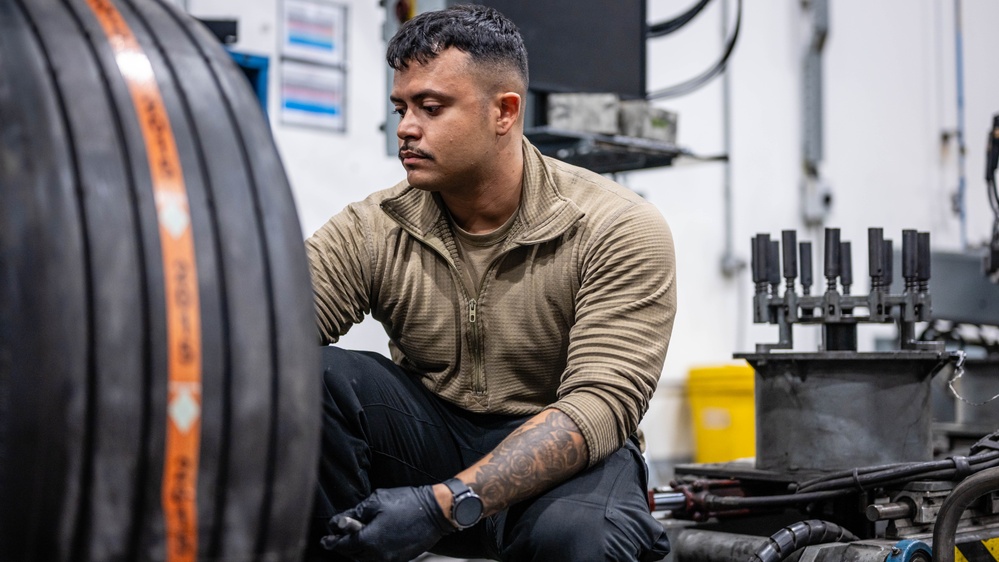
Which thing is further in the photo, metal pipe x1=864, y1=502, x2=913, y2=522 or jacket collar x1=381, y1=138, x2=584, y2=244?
metal pipe x1=864, y1=502, x2=913, y2=522

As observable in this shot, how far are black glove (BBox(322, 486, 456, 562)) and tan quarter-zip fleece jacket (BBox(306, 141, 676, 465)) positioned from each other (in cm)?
30

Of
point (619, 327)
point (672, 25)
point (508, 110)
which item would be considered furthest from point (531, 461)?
point (672, 25)

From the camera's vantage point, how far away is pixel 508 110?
170cm

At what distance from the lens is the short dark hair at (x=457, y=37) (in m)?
1.61

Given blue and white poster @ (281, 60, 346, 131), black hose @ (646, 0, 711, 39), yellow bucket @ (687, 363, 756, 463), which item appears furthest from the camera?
yellow bucket @ (687, 363, 756, 463)

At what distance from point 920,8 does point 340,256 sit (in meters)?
4.81

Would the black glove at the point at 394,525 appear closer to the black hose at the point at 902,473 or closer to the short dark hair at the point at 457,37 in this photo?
the short dark hair at the point at 457,37

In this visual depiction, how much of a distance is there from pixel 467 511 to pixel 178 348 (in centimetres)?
54

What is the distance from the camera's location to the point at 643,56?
3002 millimetres

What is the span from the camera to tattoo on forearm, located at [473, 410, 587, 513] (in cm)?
134

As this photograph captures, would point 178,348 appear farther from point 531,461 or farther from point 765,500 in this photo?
point 765,500

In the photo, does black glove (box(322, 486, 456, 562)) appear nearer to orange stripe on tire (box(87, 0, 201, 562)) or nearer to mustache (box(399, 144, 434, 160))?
orange stripe on tire (box(87, 0, 201, 562))

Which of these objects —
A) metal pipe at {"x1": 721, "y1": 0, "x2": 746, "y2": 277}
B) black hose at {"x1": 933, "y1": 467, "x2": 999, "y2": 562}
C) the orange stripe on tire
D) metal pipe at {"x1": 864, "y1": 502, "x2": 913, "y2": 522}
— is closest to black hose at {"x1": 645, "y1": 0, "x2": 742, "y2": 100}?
metal pipe at {"x1": 721, "y1": 0, "x2": 746, "y2": 277}

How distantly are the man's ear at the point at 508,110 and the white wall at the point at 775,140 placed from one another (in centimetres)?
210
